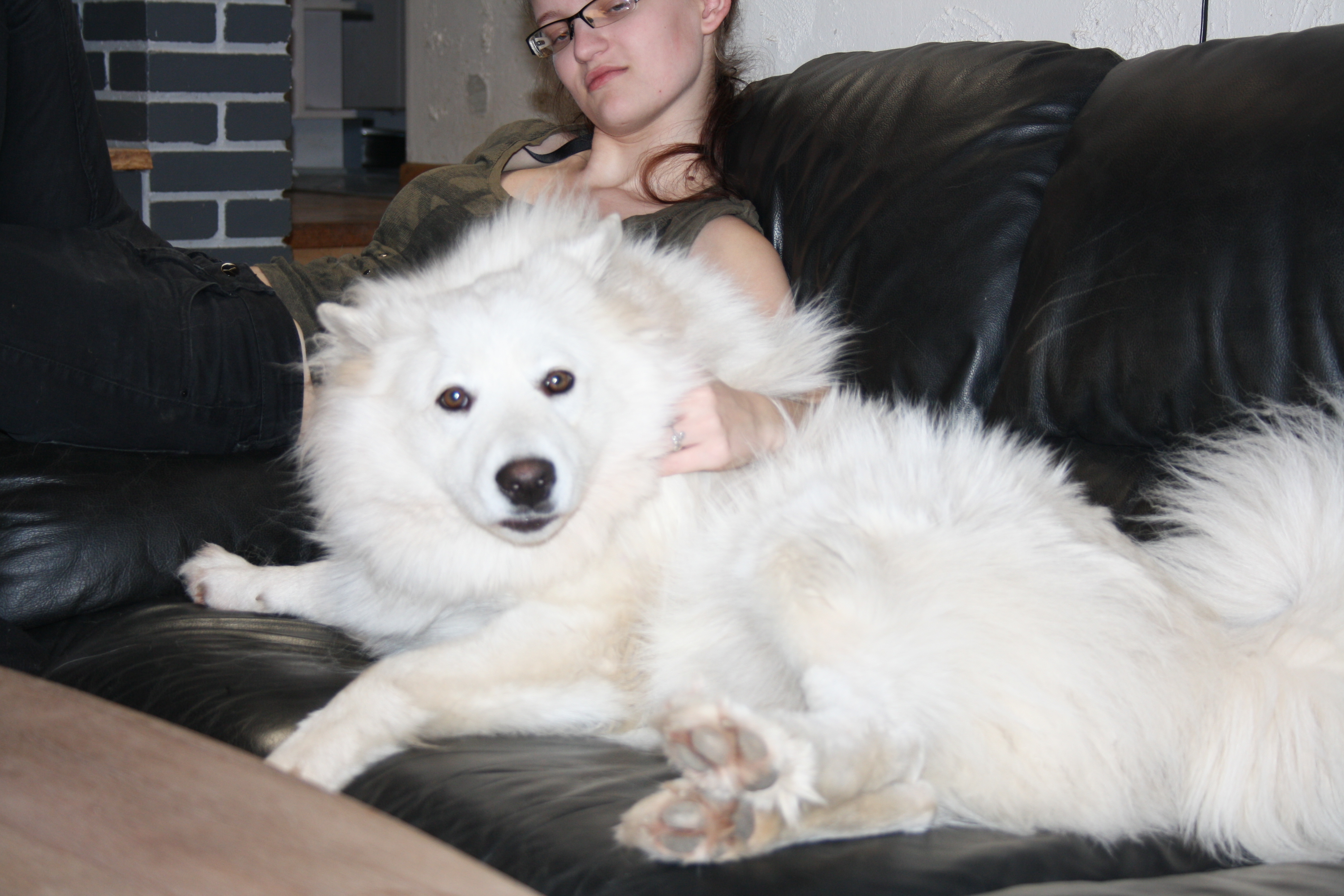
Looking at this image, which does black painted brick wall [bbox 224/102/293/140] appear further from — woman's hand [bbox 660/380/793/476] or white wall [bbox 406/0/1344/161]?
woman's hand [bbox 660/380/793/476]

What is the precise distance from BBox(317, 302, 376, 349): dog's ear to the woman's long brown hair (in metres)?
0.96

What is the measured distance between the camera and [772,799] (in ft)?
3.89

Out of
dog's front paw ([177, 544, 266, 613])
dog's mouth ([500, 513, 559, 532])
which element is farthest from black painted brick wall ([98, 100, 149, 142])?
dog's mouth ([500, 513, 559, 532])

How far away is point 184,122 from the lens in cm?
491

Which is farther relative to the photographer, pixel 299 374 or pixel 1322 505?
pixel 299 374

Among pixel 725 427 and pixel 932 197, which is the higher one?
pixel 932 197

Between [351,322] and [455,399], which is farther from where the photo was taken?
[351,322]

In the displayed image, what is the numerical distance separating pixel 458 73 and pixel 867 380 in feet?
13.7

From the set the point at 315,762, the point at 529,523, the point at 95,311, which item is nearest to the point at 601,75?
the point at 95,311

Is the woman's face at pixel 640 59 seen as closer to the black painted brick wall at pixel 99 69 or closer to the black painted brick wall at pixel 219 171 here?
the black painted brick wall at pixel 219 171

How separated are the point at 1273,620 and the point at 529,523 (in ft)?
3.42

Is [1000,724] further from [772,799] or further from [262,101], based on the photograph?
[262,101]

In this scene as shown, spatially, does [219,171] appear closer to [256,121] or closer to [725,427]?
[256,121]

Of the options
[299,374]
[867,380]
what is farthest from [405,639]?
[867,380]
